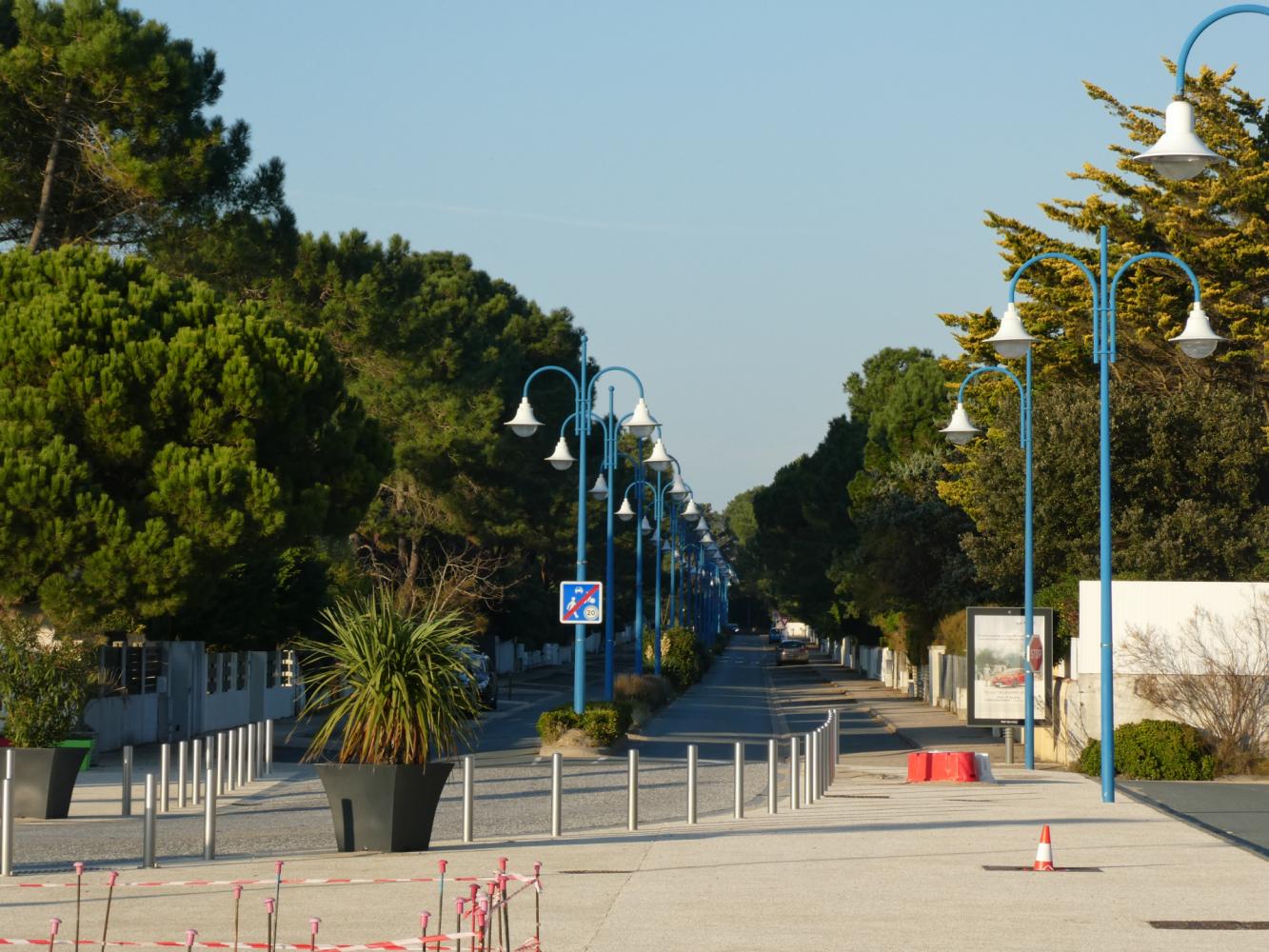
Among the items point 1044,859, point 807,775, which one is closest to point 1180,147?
point 1044,859

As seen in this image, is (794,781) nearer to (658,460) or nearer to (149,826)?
(149,826)

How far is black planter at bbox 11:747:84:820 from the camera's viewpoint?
1877cm

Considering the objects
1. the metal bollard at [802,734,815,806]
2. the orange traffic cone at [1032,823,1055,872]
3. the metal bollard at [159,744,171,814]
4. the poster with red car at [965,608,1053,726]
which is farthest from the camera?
the poster with red car at [965,608,1053,726]

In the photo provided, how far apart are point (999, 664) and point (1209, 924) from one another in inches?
810

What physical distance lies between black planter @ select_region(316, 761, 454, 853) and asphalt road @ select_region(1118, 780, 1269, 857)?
24.2 ft

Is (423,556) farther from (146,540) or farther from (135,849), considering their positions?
(135,849)

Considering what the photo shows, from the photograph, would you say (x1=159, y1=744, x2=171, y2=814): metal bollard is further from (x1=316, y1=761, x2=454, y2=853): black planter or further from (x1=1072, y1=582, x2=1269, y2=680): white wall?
(x1=1072, y1=582, x2=1269, y2=680): white wall

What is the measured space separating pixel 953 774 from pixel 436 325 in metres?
→ 28.8

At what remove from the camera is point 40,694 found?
19109 mm

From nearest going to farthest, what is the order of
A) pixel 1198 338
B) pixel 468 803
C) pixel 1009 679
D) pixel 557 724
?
pixel 468 803 < pixel 1198 338 < pixel 1009 679 < pixel 557 724

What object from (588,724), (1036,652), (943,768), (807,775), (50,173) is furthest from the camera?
(50,173)

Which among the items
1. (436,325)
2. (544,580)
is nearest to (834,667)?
(544,580)

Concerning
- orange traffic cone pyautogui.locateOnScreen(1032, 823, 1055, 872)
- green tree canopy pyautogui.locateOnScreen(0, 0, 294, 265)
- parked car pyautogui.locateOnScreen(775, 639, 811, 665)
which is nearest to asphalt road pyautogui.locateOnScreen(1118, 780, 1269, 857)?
orange traffic cone pyautogui.locateOnScreen(1032, 823, 1055, 872)

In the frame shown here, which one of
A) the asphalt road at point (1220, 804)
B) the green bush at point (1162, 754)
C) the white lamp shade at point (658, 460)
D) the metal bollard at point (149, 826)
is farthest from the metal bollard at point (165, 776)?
the white lamp shade at point (658, 460)
